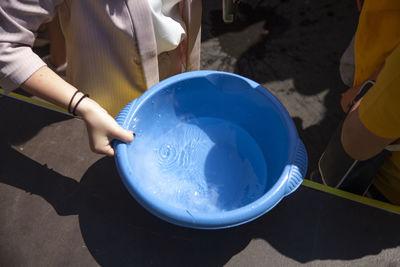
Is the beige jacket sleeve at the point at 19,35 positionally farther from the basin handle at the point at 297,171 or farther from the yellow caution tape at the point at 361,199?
the yellow caution tape at the point at 361,199

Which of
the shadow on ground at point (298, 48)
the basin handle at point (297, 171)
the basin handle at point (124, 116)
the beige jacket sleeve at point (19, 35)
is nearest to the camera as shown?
the beige jacket sleeve at point (19, 35)

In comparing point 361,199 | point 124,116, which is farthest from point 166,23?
point 361,199

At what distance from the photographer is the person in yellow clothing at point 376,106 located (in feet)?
2.13

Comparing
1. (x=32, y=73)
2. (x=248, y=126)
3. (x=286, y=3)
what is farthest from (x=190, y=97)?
(x=286, y=3)

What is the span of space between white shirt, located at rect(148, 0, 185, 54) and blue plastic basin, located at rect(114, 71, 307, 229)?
0.13 m

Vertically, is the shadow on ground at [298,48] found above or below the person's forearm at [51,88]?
below

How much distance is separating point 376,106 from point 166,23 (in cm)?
56

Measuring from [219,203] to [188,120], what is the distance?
34cm

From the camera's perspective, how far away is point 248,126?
1.13 m

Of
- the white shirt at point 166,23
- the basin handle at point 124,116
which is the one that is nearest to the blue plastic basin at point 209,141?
the basin handle at point 124,116

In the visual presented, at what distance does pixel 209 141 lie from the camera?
45.8 inches

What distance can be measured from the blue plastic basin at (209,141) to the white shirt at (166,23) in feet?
0.42

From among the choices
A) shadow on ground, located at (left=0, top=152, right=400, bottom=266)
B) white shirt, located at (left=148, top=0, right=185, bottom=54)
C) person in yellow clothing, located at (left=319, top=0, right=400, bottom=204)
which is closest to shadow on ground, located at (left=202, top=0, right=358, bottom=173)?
person in yellow clothing, located at (left=319, top=0, right=400, bottom=204)

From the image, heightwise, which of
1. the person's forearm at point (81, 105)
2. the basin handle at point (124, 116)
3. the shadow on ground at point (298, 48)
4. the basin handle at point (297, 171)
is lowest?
the shadow on ground at point (298, 48)
